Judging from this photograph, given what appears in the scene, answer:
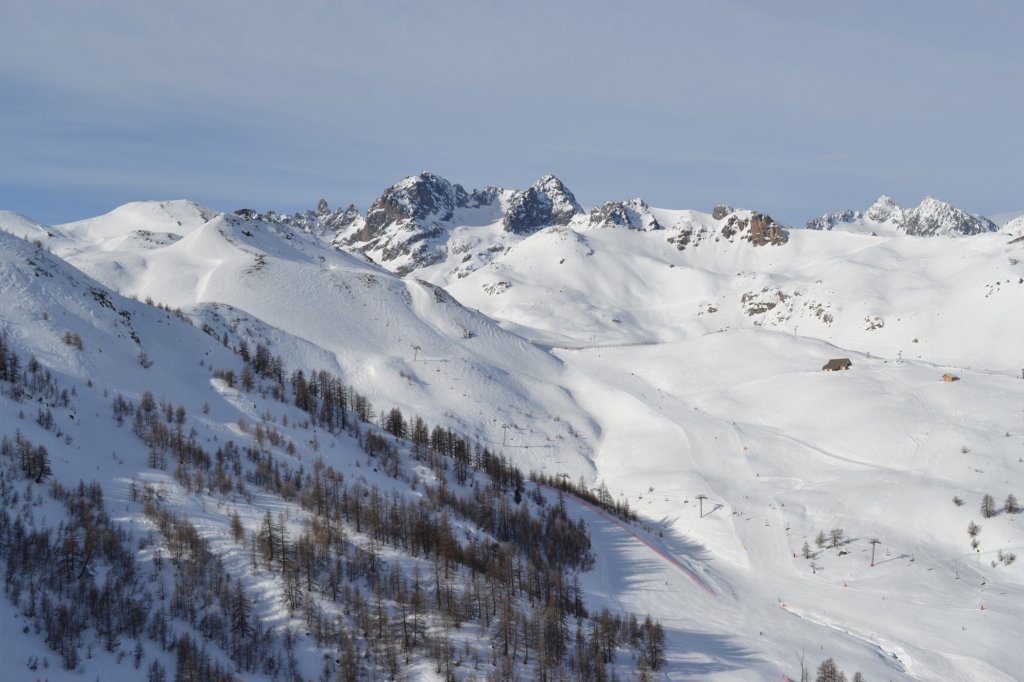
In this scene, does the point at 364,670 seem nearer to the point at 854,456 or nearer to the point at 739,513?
the point at 739,513

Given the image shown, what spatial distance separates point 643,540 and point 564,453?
29217 millimetres

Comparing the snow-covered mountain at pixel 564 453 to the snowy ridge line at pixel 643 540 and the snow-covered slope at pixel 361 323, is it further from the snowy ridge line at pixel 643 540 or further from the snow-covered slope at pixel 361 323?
the snow-covered slope at pixel 361 323

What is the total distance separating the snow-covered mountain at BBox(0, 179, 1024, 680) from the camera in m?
29.7

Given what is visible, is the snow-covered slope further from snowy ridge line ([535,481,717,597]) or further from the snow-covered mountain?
snowy ridge line ([535,481,717,597])

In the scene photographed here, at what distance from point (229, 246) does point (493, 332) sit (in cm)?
5434

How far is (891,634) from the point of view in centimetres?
4044

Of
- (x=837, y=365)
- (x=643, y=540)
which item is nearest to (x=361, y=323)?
(x=643, y=540)

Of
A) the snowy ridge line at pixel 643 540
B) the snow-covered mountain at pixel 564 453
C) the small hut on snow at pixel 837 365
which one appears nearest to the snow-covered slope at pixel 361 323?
the snow-covered mountain at pixel 564 453

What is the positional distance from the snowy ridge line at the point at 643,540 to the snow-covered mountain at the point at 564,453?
403 mm

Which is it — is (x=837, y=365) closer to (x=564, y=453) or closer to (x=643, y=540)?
(x=564, y=453)

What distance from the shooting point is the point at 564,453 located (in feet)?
273

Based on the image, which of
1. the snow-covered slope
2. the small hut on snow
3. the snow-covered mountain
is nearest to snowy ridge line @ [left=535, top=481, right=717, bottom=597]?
the snow-covered mountain

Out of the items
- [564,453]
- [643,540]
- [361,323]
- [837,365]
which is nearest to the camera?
[643,540]

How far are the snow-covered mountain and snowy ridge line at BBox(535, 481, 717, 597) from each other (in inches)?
15.9
